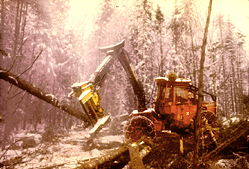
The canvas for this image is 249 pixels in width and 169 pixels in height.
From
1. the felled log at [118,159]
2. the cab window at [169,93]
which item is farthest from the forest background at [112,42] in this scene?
the felled log at [118,159]

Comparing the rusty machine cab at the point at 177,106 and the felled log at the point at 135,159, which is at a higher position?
the rusty machine cab at the point at 177,106

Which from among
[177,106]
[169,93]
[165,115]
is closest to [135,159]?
[165,115]

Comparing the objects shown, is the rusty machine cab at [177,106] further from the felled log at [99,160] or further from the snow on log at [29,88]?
the snow on log at [29,88]

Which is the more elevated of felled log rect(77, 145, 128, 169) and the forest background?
the forest background

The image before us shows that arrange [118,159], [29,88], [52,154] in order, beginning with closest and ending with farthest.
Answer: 1. [118,159]
2. [29,88]
3. [52,154]

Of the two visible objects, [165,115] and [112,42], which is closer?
[165,115]

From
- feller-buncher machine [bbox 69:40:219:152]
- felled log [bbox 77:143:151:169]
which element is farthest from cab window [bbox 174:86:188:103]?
felled log [bbox 77:143:151:169]

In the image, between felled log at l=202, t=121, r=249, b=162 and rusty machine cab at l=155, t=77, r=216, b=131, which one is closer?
felled log at l=202, t=121, r=249, b=162

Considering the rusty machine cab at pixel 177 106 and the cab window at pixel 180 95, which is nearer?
the rusty machine cab at pixel 177 106

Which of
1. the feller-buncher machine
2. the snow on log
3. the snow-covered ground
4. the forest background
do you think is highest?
the forest background

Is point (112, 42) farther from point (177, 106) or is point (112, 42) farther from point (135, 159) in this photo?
point (135, 159)

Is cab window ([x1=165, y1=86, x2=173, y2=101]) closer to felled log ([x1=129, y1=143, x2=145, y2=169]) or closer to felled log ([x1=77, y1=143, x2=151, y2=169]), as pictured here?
felled log ([x1=77, y1=143, x2=151, y2=169])

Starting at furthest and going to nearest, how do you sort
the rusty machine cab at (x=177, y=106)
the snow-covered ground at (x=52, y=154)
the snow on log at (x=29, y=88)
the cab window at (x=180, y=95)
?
the cab window at (x=180, y=95) < the rusty machine cab at (x=177, y=106) < the snow-covered ground at (x=52, y=154) < the snow on log at (x=29, y=88)

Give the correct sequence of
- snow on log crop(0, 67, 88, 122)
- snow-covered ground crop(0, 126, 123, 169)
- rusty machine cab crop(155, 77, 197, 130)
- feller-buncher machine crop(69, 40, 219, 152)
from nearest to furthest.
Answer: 1. snow on log crop(0, 67, 88, 122)
2. snow-covered ground crop(0, 126, 123, 169)
3. feller-buncher machine crop(69, 40, 219, 152)
4. rusty machine cab crop(155, 77, 197, 130)
